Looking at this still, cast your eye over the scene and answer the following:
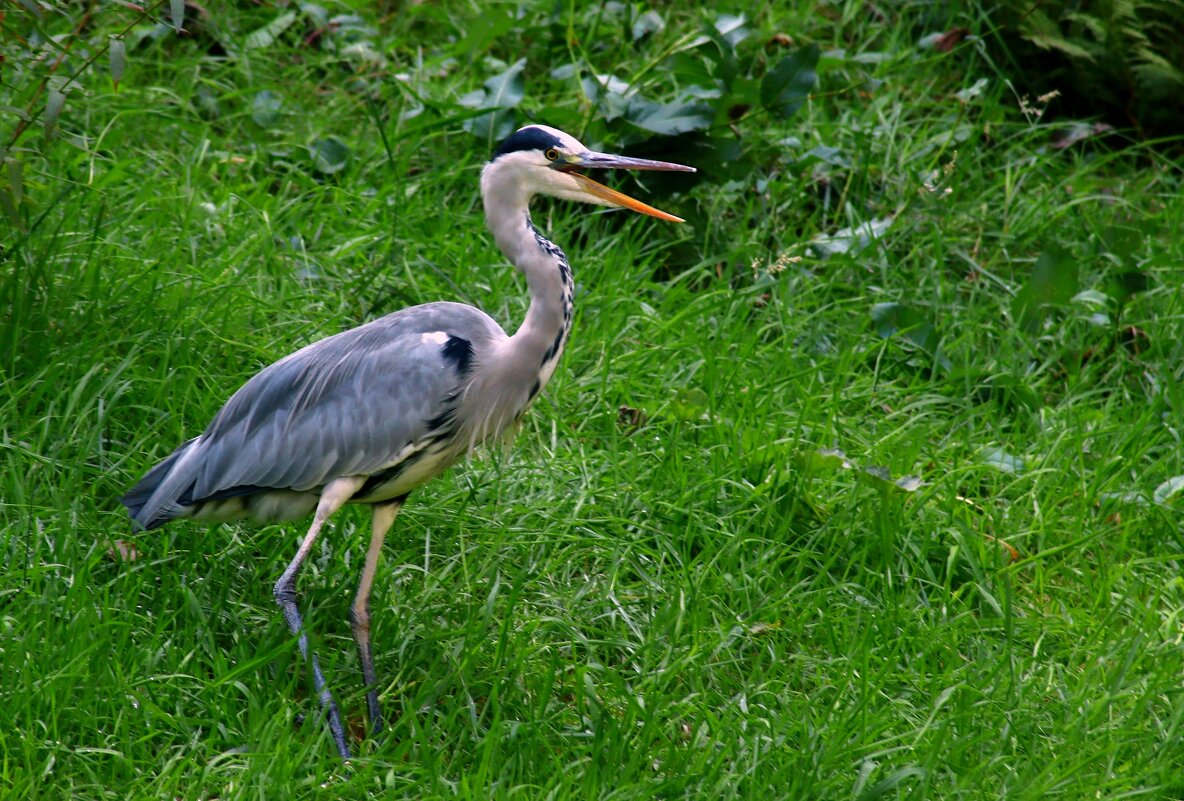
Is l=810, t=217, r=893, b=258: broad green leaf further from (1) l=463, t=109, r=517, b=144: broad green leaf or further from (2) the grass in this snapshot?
(1) l=463, t=109, r=517, b=144: broad green leaf

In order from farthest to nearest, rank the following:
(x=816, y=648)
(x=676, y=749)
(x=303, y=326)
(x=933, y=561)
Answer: (x=303, y=326) → (x=933, y=561) → (x=816, y=648) → (x=676, y=749)

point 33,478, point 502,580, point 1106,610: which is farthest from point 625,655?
point 33,478

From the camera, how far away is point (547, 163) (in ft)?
13.2

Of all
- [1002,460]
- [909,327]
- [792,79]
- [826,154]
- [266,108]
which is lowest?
[1002,460]

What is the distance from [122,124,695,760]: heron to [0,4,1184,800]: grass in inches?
9.1

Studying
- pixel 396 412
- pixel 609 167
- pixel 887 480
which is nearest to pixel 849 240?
pixel 887 480

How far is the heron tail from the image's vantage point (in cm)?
399

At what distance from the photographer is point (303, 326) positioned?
5.08 metres

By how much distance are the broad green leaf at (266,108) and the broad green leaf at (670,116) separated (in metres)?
1.64

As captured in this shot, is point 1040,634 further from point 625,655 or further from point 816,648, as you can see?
point 625,655

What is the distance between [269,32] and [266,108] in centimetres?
60

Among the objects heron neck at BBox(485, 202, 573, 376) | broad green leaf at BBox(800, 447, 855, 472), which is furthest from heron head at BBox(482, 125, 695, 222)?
broad green leaf at BBox(800, 447, 855, 472)

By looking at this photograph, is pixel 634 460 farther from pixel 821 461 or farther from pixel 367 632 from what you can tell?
pixel 367 632

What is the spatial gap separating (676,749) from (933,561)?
51.8 inches
